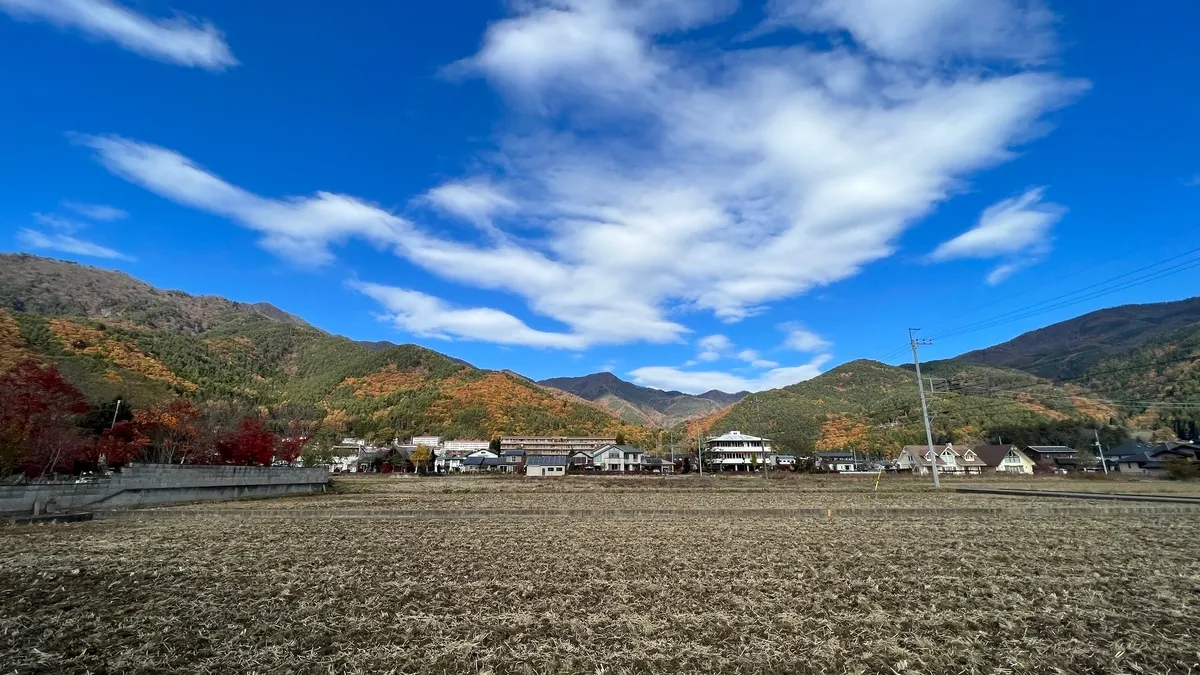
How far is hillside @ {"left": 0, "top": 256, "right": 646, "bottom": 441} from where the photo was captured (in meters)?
68.2

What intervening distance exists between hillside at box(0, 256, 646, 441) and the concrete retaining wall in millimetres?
28916

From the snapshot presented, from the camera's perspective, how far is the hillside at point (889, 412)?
3231 inches

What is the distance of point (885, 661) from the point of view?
4.32m

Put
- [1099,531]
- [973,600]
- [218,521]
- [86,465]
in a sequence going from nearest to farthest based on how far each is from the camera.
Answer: [973,600], [1099,531], [218,521], [86,465]

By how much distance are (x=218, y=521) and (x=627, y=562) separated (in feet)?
45.3

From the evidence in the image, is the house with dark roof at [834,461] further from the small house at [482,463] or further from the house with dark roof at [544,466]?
the small house at [482,463]

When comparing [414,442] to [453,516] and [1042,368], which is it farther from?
[1042,368]

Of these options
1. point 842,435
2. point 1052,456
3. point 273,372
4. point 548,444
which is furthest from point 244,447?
point 273,372

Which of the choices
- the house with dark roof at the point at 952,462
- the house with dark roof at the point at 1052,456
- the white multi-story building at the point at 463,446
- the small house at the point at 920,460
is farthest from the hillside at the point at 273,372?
the house with dark roof at the point at 1052,456

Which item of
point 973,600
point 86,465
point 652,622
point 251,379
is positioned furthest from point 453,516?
point 251,379

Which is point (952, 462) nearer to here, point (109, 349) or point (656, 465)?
point (656, 465)

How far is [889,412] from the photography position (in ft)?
309

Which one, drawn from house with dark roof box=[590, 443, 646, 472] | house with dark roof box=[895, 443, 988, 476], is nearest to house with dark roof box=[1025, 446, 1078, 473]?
house with dark roof box=[895, 443, 988, 476]

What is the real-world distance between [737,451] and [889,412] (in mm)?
39504
